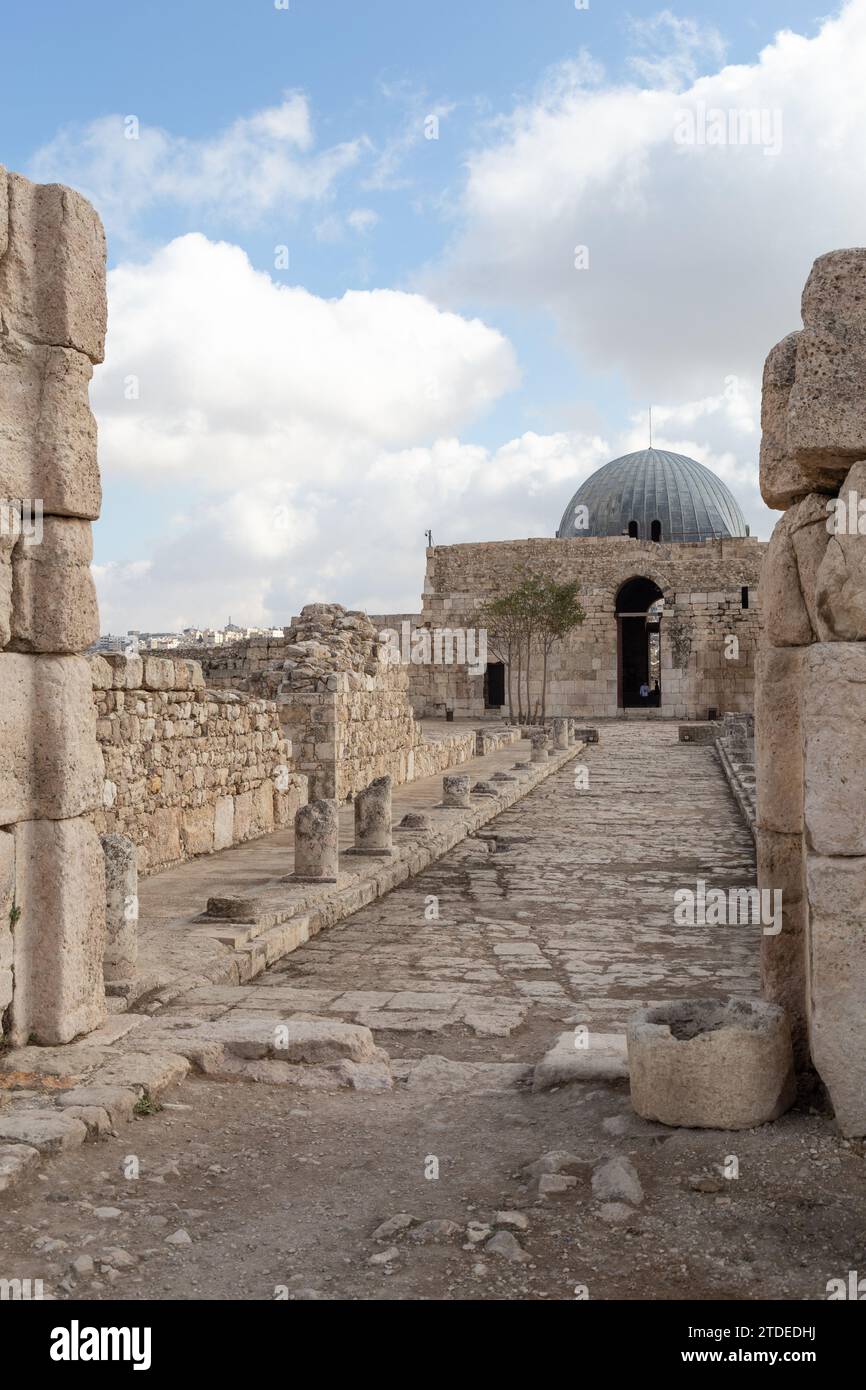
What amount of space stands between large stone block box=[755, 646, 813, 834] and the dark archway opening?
33.9m

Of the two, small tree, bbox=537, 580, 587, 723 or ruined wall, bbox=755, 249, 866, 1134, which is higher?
small tree, bbox=537, 580, 587, 723

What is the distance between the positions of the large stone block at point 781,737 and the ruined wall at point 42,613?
278 cm

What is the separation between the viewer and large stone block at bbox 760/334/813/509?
13.1ft

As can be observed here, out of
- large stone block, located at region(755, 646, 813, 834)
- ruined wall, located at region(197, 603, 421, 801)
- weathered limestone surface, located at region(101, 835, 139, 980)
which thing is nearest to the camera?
large stone block, located at region(755, 646, 813, 834)

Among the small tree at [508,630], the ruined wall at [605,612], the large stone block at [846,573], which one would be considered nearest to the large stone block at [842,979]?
the large stone block at [846,573]

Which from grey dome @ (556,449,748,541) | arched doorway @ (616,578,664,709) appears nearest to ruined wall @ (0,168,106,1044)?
arched doorway @ (616,578,664,709)

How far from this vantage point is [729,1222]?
3.14 meters

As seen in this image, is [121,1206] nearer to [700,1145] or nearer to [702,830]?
[700,1145]

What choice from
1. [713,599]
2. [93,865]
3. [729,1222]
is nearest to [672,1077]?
[729,1222]

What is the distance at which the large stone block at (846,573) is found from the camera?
354 cm

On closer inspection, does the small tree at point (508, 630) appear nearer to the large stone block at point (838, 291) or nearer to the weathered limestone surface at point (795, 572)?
the weathered limestone surface at point (795, 572)

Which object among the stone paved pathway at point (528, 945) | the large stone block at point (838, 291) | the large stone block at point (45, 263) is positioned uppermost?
the large stone block at point (45, 263)

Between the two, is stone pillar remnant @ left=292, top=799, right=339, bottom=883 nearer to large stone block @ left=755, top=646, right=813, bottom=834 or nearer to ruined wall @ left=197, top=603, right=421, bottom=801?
ruined wall @ left=197, top=603, right=421, bottom=801
